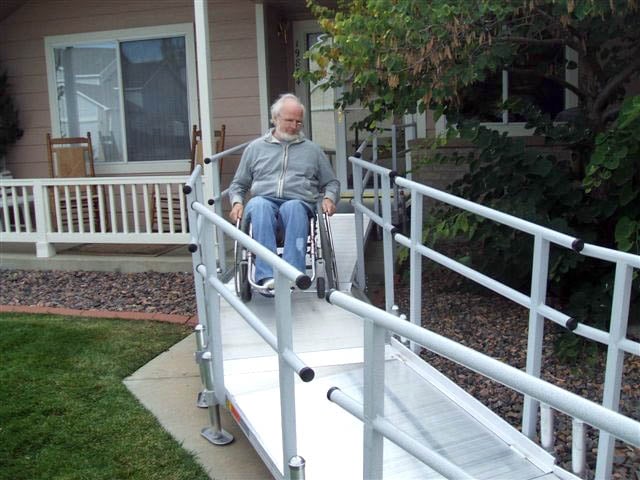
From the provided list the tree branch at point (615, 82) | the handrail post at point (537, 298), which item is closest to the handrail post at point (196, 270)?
the handrail post at point (537, 298)

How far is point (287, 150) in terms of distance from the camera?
4.42m

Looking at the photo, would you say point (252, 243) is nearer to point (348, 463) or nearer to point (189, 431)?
point (348, 463)

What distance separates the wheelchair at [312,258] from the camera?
4.05 meters

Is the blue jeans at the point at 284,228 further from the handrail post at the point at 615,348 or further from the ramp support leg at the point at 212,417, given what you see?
the handrail post at the point at 615,348

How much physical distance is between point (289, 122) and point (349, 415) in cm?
214

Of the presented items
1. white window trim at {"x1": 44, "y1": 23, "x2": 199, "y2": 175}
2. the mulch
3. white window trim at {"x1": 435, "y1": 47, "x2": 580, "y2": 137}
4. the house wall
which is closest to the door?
the house wall

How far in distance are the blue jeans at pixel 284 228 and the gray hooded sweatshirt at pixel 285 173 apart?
21 centimetres

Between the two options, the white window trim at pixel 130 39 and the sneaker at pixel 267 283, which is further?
the white window trim at pixel 130 39

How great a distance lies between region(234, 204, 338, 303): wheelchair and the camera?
405 cm

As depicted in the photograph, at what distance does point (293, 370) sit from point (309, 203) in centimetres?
226

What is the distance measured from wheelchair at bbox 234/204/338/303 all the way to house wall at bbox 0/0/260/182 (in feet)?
11.7

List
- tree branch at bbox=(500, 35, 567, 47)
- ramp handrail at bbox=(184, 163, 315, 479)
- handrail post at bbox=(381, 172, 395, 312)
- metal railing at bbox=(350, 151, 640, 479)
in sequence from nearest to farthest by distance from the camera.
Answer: metal railing at bbox=(350, 151, 640, 479) < ramp handrail at bbox=(184, 163, 315, 479) < handrail post at bbox=(381, 172, 395, 312) < tree branch at bbox=(500, 35, 567, 47)

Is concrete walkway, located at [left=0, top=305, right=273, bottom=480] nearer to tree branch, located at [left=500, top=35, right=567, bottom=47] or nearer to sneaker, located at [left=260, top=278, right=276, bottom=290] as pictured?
sneaker, located at [left=260, top=278, right=276, bottom=290]

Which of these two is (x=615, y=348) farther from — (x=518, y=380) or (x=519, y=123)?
(x=519, y=123)
